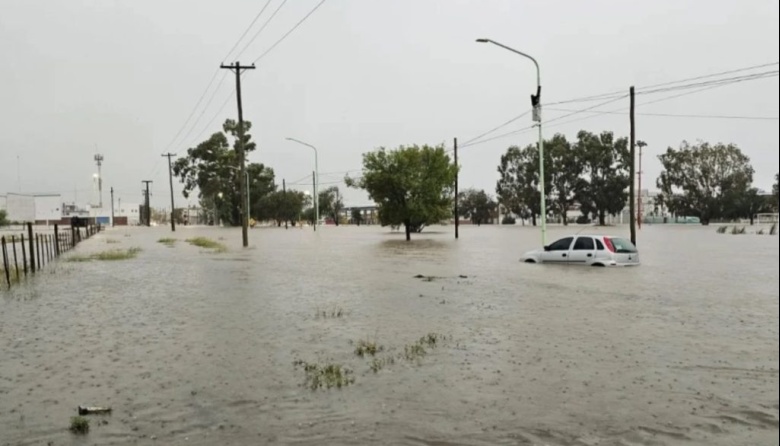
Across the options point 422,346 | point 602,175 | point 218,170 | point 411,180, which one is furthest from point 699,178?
point 422,346

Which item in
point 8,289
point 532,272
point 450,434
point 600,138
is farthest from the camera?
point 600,138

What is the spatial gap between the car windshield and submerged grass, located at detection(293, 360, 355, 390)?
1862 centimetres

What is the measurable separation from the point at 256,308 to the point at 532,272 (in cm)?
1175

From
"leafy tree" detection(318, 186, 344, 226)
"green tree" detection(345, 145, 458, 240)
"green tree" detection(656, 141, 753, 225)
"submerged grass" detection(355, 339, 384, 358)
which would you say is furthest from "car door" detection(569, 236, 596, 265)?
"leafy tree" detection(318, 186, 344, 226)

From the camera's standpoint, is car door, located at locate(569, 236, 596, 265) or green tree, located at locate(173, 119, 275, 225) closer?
car door, located at locate(569, 236, 596, 265)

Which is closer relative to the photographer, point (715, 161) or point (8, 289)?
point (8, 289)

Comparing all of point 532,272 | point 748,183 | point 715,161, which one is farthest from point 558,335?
point 715,161

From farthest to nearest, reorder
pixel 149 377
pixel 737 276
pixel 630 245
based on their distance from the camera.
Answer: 1. pixel 630 245
2. pixel 737 276
3. pixel 149 377

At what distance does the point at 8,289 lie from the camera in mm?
18312

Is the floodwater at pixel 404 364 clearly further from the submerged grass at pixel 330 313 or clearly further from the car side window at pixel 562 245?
the car side window at pixel 562 245

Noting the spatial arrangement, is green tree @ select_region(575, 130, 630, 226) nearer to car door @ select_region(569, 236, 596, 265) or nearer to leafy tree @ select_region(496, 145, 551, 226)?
leafy tree @ select_region(496, 145, 551, 226)

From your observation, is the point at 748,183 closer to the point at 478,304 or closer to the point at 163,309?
the point at 478,304

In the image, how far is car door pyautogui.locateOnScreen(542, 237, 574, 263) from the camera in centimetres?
2564

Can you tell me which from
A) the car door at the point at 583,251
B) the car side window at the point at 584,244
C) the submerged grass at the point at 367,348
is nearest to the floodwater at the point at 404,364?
the submerged grass at the point at 367,348
